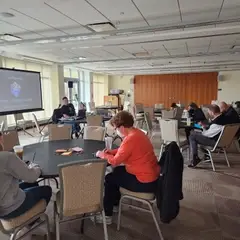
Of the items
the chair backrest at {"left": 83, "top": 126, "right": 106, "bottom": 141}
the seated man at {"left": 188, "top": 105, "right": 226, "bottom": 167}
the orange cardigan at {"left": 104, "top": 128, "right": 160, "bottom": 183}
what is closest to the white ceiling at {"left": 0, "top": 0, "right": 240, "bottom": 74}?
the seated man at {"left": 188, "top": 105, "right": 226, "bottom": 167}

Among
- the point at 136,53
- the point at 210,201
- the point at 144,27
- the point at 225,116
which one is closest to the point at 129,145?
the point at 210,201

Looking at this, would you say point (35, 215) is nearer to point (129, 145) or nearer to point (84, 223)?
point (84, 223)

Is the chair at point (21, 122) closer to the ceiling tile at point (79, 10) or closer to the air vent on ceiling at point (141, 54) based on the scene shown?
the air vent on ceiling at point (141, 54)

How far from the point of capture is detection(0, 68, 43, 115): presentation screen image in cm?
643

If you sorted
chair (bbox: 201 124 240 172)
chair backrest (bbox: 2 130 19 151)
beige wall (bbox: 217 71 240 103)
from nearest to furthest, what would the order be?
chair backrest (bbox: 2 130 19 151) < chair (bbox: 201 124 240 172) < beige wall (bbox: 217 71 240 103)

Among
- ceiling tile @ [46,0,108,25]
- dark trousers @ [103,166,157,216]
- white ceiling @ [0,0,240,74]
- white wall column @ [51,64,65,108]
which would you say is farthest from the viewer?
white wall column @ [51,64,65,108]

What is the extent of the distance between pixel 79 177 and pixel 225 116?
3382 millimetres

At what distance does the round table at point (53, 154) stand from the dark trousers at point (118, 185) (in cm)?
32

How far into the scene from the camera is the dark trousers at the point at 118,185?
90.8 inches

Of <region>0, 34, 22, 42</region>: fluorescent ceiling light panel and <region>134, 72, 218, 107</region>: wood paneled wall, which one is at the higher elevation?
<region>0, 34, 22, 42</region>: fluorescent ceiling light panel

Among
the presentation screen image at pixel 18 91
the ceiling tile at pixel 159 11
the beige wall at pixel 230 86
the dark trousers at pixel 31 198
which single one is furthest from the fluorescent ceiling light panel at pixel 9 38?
the beige wall at pixel 230 86

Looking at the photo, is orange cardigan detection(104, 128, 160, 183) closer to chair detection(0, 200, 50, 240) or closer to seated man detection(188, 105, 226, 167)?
chair detection(0, 200, 50, 240)

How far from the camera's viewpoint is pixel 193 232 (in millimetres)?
2420

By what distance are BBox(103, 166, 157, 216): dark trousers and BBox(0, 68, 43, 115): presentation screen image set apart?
16.5ft
